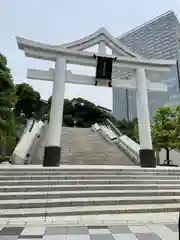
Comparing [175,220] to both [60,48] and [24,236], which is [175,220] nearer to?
[24,236]

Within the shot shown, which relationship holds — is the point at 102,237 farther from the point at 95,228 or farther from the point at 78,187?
the point at 78,187

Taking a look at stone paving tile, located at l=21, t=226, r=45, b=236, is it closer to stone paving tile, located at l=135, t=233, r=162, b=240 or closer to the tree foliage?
stone paving tile, located at l=135, t=233, r=162, b=240

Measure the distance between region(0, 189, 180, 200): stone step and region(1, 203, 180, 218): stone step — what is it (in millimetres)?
698

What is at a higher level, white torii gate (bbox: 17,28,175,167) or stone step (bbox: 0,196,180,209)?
white torii gate (bbox: 17,28,175,167)

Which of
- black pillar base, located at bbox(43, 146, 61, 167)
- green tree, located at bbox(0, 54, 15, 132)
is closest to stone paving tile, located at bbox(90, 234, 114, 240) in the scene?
black pillar base, located at bbox(43, 146, 61, 167)

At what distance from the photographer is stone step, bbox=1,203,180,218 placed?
554 cm

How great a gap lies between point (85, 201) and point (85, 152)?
795 cm

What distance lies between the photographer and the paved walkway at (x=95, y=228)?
4.13 m

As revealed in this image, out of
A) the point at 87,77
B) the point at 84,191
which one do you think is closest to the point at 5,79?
the point at 87,77

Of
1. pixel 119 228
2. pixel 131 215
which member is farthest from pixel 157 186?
pixel 119 228

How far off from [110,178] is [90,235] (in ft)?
14.0

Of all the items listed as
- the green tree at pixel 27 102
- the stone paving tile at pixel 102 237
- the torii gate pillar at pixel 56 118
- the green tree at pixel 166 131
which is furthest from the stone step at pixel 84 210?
the green tree at pixel 27 102

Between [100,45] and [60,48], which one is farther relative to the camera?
[100,45]

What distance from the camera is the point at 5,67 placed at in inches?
472
